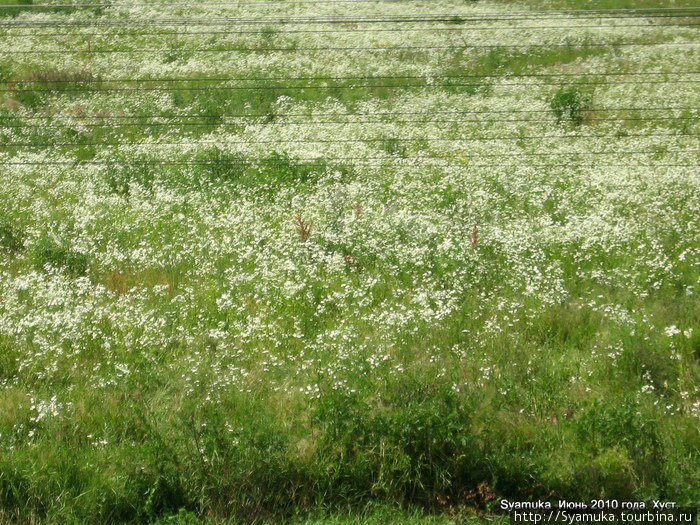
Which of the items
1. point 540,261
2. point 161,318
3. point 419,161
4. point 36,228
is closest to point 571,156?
point 419,161

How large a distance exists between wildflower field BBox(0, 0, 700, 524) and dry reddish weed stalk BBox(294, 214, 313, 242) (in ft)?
0.28

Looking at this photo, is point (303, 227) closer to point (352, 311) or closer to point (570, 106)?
point (352, 311)

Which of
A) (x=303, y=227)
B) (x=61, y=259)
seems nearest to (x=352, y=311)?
(x=303, y=227)

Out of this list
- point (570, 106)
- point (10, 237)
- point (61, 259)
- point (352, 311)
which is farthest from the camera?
point (570, 106)

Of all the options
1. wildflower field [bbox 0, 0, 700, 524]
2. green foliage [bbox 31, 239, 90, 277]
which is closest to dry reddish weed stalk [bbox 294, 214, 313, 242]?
wildflower field [bbox 0, 0, 700, 524]

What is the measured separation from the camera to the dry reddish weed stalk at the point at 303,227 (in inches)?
376

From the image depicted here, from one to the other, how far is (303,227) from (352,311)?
2112 mm

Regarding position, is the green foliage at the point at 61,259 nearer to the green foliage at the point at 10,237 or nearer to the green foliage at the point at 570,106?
the green foliage at the point at 10,237

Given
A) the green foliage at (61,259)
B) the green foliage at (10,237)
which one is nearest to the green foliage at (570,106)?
the green foliage at (61,259)

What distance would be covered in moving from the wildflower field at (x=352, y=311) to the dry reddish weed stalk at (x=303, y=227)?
0.09 metres

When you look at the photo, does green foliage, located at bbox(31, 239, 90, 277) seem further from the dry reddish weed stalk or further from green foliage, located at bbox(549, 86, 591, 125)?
green foliage, located at bbox(549, 86, 591, 125)

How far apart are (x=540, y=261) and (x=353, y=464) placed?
4262mm

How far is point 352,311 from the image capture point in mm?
7910

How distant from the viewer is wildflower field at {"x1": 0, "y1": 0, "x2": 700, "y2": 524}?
555cm
